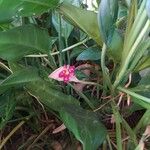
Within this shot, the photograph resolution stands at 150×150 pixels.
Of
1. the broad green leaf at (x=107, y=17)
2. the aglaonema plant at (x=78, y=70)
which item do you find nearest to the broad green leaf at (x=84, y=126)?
the aglaonema plant at (x=78, y=70)

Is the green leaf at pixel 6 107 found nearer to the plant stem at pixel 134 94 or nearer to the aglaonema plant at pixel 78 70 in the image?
the aglaonema plant at pixel 78 70

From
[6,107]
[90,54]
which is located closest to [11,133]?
[6,107]

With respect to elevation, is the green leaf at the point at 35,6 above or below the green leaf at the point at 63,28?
above

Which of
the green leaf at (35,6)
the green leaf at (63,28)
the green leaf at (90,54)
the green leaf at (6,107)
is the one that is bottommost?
the green leaf at (6,107)

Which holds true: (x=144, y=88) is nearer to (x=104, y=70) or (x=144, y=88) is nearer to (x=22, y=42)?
(x=104, y=70)

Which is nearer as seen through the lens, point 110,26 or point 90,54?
point 110,26

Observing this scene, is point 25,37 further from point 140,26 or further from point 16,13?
point 140,26
